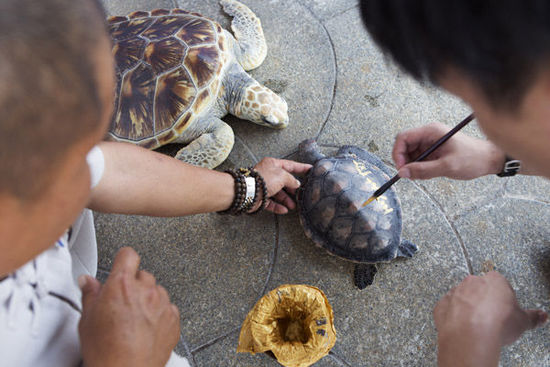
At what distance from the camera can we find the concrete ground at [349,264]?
1234 millimetres

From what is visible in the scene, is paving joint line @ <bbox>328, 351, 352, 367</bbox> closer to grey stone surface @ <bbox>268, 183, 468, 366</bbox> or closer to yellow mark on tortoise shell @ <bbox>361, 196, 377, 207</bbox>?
grey stone surface @ <bbox>268, 183, 468, 366</bbox>

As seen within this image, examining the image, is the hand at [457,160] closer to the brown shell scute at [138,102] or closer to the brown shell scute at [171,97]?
the brown shell scute at [171,97]

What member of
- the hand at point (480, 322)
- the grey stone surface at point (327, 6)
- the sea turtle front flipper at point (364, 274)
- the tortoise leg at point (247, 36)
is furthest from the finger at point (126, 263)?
the grey stone surface at point (327, 6)

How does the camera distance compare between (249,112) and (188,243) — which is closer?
(188,243)

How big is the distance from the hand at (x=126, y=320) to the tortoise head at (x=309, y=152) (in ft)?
2.86

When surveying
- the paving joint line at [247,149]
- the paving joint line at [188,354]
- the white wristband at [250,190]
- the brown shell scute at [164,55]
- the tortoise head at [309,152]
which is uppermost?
the brown shell scute at [164,55]

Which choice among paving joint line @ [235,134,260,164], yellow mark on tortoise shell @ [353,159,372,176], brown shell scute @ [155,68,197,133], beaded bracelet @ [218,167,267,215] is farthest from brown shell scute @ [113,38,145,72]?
yellow mark on tortoise shell @ [353,159,372,176]

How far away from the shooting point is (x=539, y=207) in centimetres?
138

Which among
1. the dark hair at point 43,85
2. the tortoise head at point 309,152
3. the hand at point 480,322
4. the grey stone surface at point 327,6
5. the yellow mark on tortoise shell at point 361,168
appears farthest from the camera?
the grey stone surface at point 327,6

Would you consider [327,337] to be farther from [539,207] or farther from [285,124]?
[539,207]

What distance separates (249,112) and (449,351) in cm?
111

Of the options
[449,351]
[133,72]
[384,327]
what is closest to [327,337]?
[384,327]

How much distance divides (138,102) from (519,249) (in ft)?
5.12

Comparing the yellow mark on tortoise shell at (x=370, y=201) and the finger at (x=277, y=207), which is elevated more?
the yellow mark on tortoise shell at (x=370, y=201)
